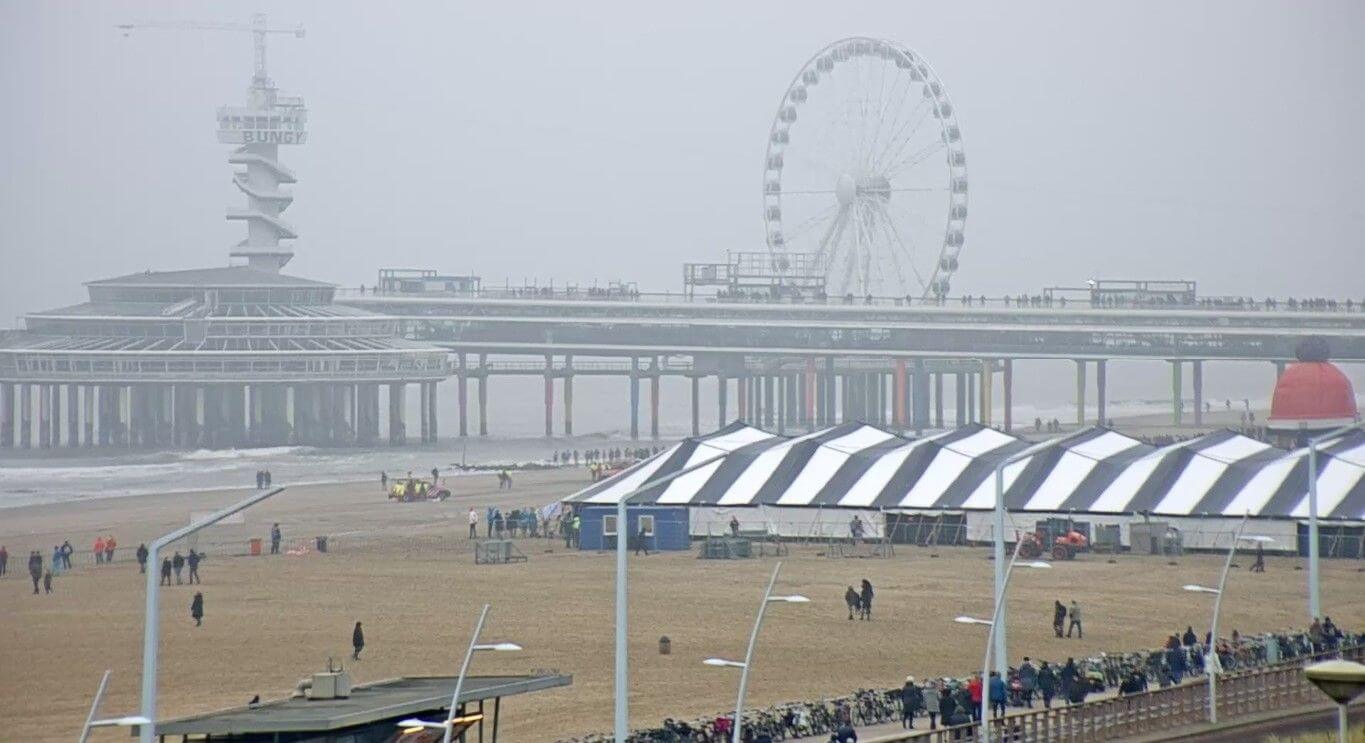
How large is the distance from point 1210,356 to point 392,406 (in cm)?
4375

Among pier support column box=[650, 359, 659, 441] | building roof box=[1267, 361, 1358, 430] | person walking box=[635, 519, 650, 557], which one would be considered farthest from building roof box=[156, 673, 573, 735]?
pier support column box=[650, 359, 659, 441]

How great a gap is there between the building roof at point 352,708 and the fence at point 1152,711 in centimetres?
404

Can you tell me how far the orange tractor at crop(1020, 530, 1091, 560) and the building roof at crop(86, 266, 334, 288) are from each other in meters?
80.2

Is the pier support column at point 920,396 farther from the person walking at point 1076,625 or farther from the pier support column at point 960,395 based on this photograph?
the person walking at point 1076,625

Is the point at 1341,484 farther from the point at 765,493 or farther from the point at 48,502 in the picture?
the point at 48,502

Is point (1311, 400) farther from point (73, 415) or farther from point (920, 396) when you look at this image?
point (73, 415)

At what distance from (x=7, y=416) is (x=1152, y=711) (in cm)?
9768

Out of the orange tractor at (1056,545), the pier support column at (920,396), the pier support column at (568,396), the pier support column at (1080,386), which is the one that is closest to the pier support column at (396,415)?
the pier support column at (568,396)

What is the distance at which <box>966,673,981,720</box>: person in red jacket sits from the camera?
2564 cm

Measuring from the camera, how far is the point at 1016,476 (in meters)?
49.8

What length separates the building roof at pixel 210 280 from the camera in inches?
4766

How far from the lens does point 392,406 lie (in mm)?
113312

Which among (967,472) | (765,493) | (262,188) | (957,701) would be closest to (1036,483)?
(967,472)

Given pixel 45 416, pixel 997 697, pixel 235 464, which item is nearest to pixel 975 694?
pixel 997 697
